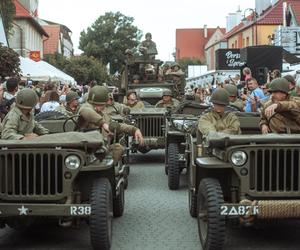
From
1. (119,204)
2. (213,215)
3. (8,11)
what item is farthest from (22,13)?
(213,215)

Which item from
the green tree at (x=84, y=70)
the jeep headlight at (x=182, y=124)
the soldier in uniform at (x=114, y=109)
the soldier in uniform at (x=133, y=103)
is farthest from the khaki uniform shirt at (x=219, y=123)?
the green tree at (x=84, y=70)

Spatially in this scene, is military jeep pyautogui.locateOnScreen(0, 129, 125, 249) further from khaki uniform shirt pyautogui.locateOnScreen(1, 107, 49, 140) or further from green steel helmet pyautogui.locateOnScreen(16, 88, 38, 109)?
green steel helmet pyautogui.locateOnScreen(16, 88, 38, 109)

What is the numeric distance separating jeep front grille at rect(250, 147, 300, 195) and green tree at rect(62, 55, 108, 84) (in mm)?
50758

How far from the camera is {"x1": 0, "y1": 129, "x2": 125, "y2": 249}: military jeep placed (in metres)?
6.37

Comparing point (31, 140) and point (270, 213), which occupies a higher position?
point (31, 140)

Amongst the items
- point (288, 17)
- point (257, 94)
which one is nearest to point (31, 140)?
point (257, 94)

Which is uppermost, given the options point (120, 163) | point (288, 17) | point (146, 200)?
point (288, 17)

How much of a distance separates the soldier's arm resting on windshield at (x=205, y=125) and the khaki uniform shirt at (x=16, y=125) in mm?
1857

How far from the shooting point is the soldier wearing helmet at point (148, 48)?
762 inches

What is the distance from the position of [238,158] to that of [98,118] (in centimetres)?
197

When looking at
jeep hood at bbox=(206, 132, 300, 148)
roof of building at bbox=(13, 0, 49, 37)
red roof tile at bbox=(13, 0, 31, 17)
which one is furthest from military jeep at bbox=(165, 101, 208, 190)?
red roof tile at bbox=(13, 0, 31, 17)

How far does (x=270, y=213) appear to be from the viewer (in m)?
6.20

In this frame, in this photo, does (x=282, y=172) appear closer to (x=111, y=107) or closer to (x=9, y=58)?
(x=111, y=107)

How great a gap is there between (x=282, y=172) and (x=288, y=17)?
42461 mm
